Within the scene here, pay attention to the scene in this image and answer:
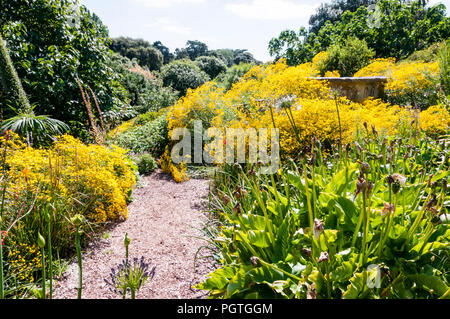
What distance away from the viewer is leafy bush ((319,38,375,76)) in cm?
1109

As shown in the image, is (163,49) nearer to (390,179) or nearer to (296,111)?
(296,111)

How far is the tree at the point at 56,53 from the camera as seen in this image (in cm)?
474

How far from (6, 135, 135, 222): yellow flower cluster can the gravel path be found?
0.35 meters

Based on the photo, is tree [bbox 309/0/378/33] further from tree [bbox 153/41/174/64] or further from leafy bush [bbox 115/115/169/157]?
leafy bush [bbox 115/115/169/157]

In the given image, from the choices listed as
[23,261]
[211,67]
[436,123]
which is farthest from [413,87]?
[211,67]

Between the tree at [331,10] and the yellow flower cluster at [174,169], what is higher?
the tree at [331,10]

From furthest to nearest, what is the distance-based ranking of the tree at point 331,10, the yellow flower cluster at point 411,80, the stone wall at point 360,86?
the tree at point 331,10, the stone wall at point 360,86, the yellow flower cluster at point 411,80

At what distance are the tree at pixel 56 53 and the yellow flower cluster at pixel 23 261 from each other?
3.59 m

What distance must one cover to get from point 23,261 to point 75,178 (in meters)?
0.99

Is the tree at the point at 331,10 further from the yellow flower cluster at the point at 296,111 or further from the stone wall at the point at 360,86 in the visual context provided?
the yellow flower cluster at the point at 296,111

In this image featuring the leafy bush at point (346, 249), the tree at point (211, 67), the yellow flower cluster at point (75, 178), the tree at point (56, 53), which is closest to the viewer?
the leafy bush at point (346, 249)

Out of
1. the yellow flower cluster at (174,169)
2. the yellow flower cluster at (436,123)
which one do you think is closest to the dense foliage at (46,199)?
the yellow flower cluster at (174,169)

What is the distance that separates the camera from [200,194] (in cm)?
408

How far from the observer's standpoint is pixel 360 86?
6.51 metres
